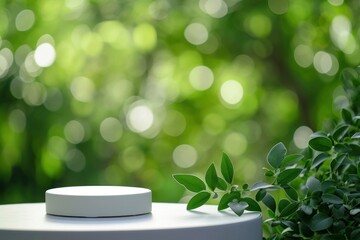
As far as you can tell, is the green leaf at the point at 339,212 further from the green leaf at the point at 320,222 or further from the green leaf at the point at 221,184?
the green leaf at the point at 221,184

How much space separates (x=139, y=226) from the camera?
73 cm

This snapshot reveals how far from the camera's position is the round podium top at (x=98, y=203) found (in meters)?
0.82

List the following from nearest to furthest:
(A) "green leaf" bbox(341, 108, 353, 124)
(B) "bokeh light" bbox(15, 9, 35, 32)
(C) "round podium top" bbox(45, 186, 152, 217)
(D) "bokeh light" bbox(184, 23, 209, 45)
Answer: (C) "round podium top" bbox(45, 186, 152, 217), (A) "green leaf" bbox(341, 108, 353, 124), (B) "bokeh light" bbox(15, 9, 35, 32), (D) "bokeh light" bbox(184, 23, 209, 45)

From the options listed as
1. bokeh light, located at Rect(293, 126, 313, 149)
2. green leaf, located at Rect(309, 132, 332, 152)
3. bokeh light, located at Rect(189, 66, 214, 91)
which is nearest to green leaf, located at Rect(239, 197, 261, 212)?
green leaf, located at Rect(309, 132, 332, 152)

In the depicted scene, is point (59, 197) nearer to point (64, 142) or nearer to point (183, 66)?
point (64, 142)

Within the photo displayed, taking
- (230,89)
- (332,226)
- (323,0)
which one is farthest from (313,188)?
(230,89)

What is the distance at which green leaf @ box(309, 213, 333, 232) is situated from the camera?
0.84 meters

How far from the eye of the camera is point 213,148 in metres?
3.64

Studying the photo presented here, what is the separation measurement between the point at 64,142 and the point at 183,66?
0.81 m

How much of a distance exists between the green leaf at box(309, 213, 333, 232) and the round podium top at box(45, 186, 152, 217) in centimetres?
20

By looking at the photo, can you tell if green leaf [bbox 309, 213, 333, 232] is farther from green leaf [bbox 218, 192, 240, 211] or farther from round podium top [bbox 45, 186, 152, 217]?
round podium top [bbox 45, 186, 152, 217]

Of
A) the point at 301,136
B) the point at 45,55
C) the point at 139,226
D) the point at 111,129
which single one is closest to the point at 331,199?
the point at 139,226

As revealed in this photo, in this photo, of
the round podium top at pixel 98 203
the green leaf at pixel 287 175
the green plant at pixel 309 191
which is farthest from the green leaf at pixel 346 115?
the round podium top at pixel 98 203

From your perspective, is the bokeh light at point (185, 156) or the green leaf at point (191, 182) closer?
the green leaf at point (191, 182)
